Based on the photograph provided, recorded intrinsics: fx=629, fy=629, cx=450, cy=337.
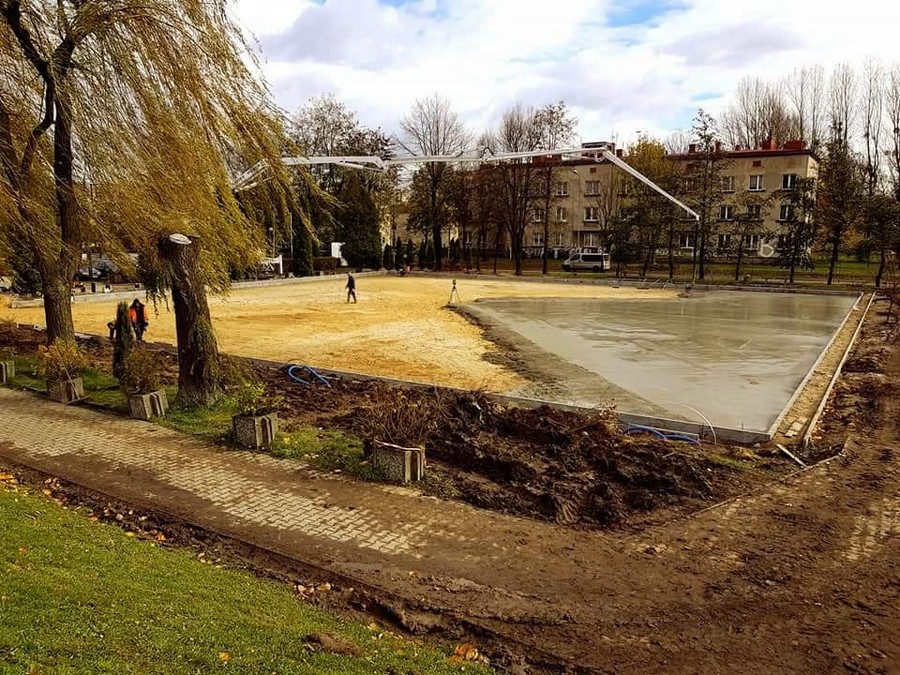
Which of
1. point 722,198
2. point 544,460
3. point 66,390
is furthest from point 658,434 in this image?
point 722,198

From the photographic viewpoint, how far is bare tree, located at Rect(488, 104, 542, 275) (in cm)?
5031

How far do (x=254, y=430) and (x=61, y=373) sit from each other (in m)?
4.47

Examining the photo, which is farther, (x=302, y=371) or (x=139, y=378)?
(x=302, y=371)

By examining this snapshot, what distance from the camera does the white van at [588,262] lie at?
163 ft

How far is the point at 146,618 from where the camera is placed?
147 inches

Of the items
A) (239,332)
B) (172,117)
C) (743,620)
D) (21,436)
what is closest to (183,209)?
(172,117)

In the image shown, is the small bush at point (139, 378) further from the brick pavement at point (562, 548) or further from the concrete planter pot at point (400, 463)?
the concrete planter pot at point (400, 463)

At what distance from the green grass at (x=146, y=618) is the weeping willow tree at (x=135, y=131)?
5.09m

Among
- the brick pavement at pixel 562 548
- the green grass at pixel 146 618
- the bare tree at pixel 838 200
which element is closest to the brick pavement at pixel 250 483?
the brick pavement at pixel 562 548

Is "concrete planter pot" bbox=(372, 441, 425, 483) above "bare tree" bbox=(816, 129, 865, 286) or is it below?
below

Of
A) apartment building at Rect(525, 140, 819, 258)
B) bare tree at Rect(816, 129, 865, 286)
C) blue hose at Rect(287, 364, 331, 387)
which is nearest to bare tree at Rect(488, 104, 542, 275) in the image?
apartment building at Rect(525, 140, 819, 258)

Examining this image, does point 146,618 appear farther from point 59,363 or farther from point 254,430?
point 59,363

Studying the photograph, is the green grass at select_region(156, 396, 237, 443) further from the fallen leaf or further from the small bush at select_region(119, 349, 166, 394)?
the fallen leaf

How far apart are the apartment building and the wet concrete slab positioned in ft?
38.8
